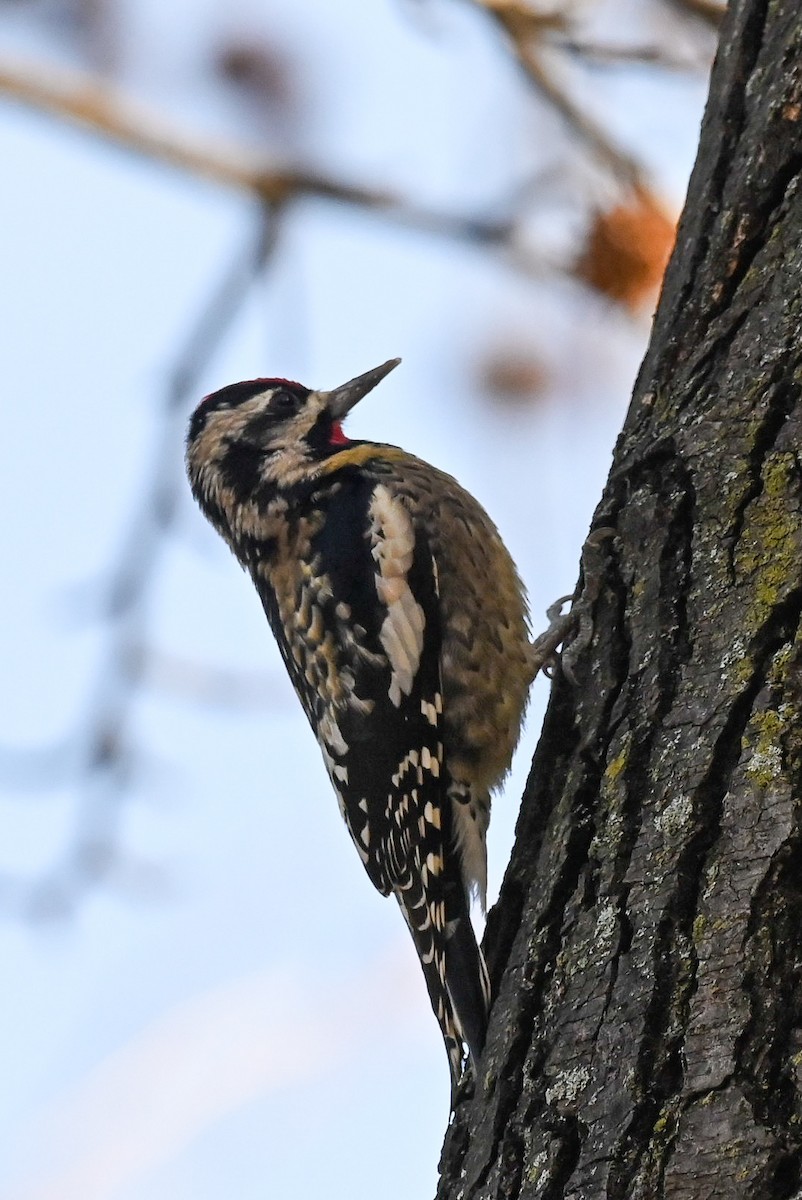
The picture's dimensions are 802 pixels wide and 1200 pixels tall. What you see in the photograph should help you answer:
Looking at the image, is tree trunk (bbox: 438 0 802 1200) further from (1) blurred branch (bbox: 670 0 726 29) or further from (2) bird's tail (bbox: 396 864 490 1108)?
(1) blurred branch (bbox: 670 0 726 29)

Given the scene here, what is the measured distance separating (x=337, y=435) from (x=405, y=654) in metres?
1.19

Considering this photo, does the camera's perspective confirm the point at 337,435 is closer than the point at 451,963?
No

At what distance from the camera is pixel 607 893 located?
2.23 m

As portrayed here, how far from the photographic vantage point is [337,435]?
→ 5023mm

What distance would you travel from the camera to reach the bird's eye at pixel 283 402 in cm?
505

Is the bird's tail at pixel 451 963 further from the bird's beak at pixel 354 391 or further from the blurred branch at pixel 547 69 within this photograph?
the blurred branch at pixel 547 69

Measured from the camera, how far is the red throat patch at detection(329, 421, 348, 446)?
195 inches

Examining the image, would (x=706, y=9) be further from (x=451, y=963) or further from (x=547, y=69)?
(x=451, y=963)

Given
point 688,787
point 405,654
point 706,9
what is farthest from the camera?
point 706,9

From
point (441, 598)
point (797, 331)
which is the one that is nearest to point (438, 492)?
point (441, 598)

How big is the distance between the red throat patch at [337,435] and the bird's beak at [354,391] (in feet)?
0.07

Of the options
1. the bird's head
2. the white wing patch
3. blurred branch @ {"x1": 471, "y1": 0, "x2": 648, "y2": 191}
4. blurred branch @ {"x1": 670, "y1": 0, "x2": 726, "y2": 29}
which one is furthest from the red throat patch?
blurred branch @ {"x1": 670, "y1": 0, "x2": 726, "y2": 29}

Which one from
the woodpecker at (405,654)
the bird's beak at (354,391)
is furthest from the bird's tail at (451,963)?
the bird's beak at (354,391)

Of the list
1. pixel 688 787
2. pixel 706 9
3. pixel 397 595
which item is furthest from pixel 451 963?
pixel 706 9
